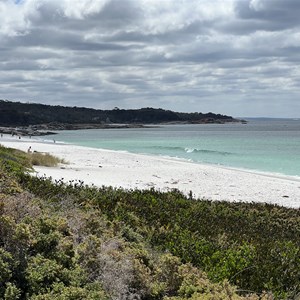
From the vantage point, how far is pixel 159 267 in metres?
6.25

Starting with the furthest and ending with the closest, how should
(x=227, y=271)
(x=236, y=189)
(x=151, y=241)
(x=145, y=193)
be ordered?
(x=236, y=189) → (x=145, y=193) → (x=151, y=241) → (x=227, y=271)

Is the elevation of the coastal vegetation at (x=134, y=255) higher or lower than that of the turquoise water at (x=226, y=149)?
higher

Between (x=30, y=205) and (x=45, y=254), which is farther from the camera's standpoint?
(x=30, y=205)

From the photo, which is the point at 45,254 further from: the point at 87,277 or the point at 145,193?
the point at 145,193

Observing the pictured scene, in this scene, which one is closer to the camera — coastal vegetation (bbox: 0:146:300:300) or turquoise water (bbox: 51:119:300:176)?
coastal vegetation (bbox: 0:146:300:300)

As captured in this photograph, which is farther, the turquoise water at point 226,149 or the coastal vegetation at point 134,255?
the turquoise water at point 226,149

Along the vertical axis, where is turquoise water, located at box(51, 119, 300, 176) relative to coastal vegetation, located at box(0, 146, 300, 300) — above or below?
below

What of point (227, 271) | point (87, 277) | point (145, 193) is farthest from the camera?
point (145, 193)

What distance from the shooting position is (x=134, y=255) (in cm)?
636

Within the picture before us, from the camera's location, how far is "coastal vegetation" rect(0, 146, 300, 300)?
512cm

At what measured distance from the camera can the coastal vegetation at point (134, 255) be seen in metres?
5.12

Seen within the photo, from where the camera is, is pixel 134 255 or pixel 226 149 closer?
pixel 134 255

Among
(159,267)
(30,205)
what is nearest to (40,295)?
(159,267)

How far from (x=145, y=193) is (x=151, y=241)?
14.4 feet
